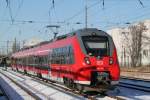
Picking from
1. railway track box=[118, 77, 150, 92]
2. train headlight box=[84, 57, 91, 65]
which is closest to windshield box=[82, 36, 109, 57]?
train headlight box=[84, 57, 91, 65]

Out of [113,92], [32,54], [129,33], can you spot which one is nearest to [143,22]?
[129,33]

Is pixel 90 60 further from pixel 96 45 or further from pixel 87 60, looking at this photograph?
pixel 96 45

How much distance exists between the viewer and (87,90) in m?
20.2

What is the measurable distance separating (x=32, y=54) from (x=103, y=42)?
65.4 feet

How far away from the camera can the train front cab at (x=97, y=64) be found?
19922 millimetres

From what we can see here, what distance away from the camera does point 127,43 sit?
87.4 metres

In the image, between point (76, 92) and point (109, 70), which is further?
point (76, 92)

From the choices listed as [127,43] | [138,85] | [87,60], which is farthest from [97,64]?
[127,43]

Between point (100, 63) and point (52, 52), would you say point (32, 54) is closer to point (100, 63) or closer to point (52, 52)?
point (52, 52)

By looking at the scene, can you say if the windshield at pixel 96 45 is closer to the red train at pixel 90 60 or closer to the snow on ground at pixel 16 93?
the red train at pixel 90 60

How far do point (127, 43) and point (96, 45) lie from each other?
67.6 m

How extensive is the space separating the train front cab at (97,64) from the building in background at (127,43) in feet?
194

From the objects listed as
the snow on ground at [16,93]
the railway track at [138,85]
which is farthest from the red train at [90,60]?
the railway track at [138,85]

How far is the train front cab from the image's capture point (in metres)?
19.9
